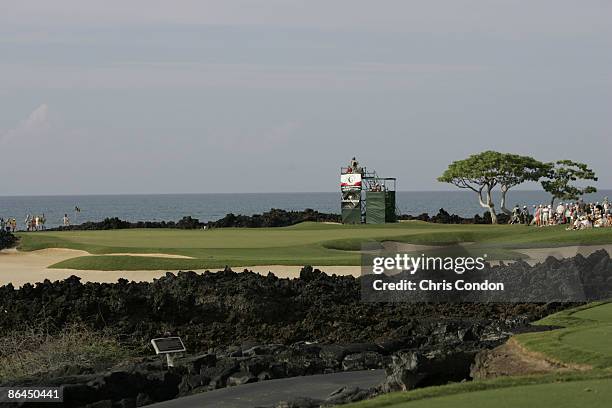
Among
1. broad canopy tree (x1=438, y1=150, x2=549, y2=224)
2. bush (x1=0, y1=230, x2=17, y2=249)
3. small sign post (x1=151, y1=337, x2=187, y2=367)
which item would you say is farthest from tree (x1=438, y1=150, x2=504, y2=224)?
small sign post (x1=151, y1=337, x2=187, y2=367)

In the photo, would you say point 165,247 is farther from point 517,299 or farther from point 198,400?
point 198,400

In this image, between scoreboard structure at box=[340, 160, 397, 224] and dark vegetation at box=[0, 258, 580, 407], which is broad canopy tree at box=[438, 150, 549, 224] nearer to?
scoreboard structure at box=[340, 160, 397, 224]

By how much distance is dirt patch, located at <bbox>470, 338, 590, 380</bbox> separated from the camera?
1047 cm

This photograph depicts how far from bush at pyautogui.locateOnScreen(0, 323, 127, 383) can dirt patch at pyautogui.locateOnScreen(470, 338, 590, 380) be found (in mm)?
5705

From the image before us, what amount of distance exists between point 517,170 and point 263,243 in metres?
37.7

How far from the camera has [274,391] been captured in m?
11.8

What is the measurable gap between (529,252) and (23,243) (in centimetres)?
2374

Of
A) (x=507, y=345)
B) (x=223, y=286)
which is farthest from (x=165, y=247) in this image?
(x=507, y=345)

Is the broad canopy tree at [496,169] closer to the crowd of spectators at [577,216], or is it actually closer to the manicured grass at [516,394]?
the crowd of spectators at [577,216]

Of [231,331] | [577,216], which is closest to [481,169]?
[577,216]

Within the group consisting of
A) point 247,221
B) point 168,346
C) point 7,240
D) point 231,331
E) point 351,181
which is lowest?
point 231,331

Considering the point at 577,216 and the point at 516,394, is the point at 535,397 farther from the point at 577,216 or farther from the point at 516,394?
the point at 577,216

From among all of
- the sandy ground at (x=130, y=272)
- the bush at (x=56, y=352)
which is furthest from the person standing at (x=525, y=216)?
the bush at (x=56, y=352)

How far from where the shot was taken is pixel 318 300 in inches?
856
